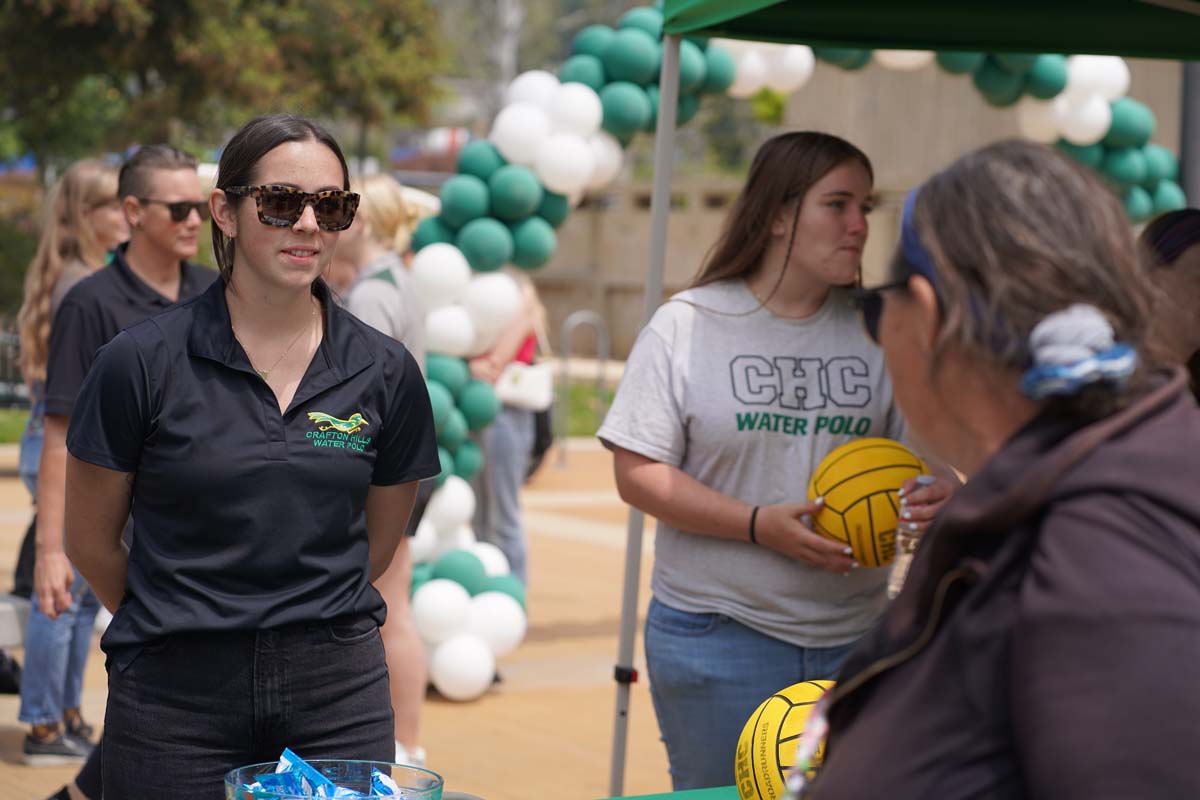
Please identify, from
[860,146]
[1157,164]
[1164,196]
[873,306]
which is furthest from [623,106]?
[860,146]

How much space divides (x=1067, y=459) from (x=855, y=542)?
1874 millimetres

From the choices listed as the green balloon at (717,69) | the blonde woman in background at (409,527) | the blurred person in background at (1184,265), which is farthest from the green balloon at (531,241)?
the blurred person in background at (1184,265)

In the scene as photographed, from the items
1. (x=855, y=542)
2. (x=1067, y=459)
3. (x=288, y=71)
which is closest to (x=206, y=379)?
(x=855, y=542)

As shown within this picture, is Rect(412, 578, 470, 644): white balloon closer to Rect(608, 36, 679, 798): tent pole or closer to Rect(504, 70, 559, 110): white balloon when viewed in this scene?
Rect(504, 70, 559, 110): white balloon

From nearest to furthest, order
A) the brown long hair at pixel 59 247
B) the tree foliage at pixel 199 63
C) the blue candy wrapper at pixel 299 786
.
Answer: the blue candy wrapper at pixel 299 786 < the brown long hair at pixel 59 247 < the tree foliage at pixel 199 63

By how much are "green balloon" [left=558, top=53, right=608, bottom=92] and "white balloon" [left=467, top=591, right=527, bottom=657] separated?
2404mm

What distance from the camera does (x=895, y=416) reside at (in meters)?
3.46

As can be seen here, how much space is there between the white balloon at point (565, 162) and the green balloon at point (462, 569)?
1769 mm

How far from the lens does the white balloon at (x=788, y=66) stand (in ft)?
25.4

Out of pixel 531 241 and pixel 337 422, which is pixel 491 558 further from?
pixel 337 422

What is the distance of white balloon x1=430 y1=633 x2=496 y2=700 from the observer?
22.2ft

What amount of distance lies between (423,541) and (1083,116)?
160 inches

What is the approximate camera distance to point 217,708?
270cm

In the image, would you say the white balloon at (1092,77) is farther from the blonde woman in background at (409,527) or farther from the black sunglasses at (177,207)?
the black sunglasses at (177,207)
